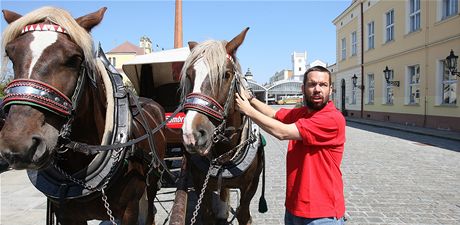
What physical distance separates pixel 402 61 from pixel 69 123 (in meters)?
18.3

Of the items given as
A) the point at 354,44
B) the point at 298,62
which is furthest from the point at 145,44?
the point at 298,62

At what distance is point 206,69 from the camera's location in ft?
7.23

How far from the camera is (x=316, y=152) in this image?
2.08m

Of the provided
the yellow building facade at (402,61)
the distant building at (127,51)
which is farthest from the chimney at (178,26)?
the distant building at (127,51)

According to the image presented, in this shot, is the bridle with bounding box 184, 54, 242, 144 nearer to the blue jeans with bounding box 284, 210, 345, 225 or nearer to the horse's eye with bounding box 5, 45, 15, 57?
the blue jeans with bounding box 284, 210, 345, 225

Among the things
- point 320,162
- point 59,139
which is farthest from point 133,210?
point 320,162

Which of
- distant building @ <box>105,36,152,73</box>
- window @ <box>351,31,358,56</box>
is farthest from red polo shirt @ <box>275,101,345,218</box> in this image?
distant building @ <box>105,36,152,73</box>

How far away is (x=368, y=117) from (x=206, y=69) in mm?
21343

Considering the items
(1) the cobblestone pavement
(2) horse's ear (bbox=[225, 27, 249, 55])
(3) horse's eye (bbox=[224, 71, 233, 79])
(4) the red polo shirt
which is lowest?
(1) the cobblestone pavement

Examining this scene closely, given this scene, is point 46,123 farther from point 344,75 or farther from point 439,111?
point 344,75

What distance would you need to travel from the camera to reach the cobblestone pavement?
169 inches

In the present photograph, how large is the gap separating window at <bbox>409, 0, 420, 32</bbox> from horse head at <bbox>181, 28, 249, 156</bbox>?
642 inches

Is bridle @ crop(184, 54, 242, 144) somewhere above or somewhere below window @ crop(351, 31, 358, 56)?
below

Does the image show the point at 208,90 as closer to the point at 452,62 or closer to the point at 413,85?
the point at 452,62
